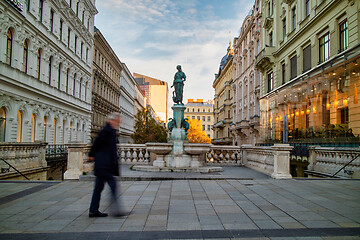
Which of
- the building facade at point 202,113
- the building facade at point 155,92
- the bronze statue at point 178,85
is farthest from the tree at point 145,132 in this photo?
the building facade at point 202,113

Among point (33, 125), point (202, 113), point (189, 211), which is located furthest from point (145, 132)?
point (202, 113)

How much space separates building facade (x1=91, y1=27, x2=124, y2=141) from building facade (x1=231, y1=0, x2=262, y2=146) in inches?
837

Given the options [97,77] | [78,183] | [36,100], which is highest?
[97,77]

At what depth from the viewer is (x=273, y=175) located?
993 centimetres

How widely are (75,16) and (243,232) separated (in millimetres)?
32646

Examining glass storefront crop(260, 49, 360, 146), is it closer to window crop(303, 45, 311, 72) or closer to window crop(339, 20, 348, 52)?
window crop(339, 20, 348, 52)

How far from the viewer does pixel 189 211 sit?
5.50m

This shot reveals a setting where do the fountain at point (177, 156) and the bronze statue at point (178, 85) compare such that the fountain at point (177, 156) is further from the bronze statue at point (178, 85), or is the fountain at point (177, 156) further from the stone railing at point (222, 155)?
the bronze statue at point (178, 85)

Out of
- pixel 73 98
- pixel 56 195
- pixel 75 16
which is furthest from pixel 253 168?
pixel 75 16

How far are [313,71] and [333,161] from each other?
33.4ft

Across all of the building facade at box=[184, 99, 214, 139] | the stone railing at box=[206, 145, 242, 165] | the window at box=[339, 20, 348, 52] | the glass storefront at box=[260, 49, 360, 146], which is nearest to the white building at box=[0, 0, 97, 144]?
the stone railing at box=[206, 145, 242, 165]

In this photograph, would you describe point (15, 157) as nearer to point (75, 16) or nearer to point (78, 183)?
point (78, 183)

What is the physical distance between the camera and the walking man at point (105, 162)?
200 inches

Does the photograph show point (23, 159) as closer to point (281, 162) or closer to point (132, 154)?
point (132, 154)
